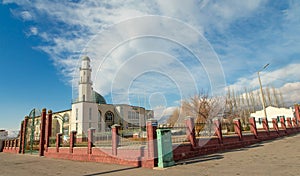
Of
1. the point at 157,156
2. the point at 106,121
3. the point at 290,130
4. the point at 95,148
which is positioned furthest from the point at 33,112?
the point at 290,130

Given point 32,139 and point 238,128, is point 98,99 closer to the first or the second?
point 32,139

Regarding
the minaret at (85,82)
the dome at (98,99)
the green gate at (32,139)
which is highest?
the minaret at (85,82)

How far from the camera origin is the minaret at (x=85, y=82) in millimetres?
42188

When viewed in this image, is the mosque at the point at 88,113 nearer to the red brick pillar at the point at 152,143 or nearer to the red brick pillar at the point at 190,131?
the red brick pillar at the point at 190,131

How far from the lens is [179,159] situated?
31.9ft

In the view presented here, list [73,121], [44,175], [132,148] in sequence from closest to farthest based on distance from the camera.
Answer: [44,175]
[132,148]
[73,121]

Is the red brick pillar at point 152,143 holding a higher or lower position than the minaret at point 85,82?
lower

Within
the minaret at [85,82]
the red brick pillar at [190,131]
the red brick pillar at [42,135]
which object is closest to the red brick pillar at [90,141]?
the red brick pillar at [190,131]

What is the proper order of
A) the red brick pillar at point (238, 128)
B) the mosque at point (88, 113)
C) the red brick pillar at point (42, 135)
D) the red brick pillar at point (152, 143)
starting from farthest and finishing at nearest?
the mosque at point (88, 113) → the red brick pillar at point (42, 135) → the red brick pillar at point (238, 128) → the red brick pillar at point (152, 143)

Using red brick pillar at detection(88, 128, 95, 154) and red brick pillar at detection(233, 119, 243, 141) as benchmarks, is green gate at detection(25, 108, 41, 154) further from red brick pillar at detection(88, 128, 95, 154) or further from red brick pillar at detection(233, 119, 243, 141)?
red brick pillar at detection(233, 119, 243, 141)

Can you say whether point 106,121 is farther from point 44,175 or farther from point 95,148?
point 44,175

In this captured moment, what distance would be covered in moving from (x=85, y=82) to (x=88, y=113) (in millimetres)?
6727

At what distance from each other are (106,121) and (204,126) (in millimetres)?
35170

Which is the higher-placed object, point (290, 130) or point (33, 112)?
point (33, 112)
